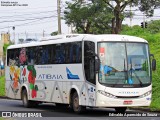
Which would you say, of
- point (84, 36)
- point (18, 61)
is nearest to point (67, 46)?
point (84, 36)

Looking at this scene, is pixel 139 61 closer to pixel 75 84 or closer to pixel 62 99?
pixel 75 84

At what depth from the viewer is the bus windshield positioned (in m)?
18.4

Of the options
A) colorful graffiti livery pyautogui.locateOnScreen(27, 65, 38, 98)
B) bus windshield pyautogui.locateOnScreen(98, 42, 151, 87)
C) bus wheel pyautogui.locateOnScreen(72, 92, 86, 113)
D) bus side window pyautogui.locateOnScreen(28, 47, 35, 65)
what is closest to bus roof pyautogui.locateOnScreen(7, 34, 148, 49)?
bus windshield pyautogui.locateOnScreen(98, 42, 151, 87)

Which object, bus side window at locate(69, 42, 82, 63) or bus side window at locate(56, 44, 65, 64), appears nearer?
bus side window at locate(69, 42, 82, 63)

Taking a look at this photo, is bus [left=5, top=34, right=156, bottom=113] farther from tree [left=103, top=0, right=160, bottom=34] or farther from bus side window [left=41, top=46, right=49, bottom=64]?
tree [left=103, top=0, right=160, bottom=34]

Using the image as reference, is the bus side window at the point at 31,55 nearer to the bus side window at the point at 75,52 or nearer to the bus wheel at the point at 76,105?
the bus side window at the point at 75,52

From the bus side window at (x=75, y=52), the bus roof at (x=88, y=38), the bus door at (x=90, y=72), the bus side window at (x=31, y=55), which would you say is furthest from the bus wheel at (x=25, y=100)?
the bus door at (x=90, y=72)

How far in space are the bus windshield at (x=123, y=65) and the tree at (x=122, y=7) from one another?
26.8 m

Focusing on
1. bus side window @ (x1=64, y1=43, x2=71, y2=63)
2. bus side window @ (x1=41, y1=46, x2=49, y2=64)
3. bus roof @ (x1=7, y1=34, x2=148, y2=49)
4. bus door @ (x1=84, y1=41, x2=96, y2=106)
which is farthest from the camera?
bus side window @ (x1=41, y1=46, x2=49, y2=64)

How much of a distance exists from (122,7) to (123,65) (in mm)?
28441

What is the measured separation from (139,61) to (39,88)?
650 cm

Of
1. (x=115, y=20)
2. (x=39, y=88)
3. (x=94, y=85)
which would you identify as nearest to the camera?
(x=94, y=85)

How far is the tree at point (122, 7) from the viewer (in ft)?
151

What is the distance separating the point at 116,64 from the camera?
18.6 metres
